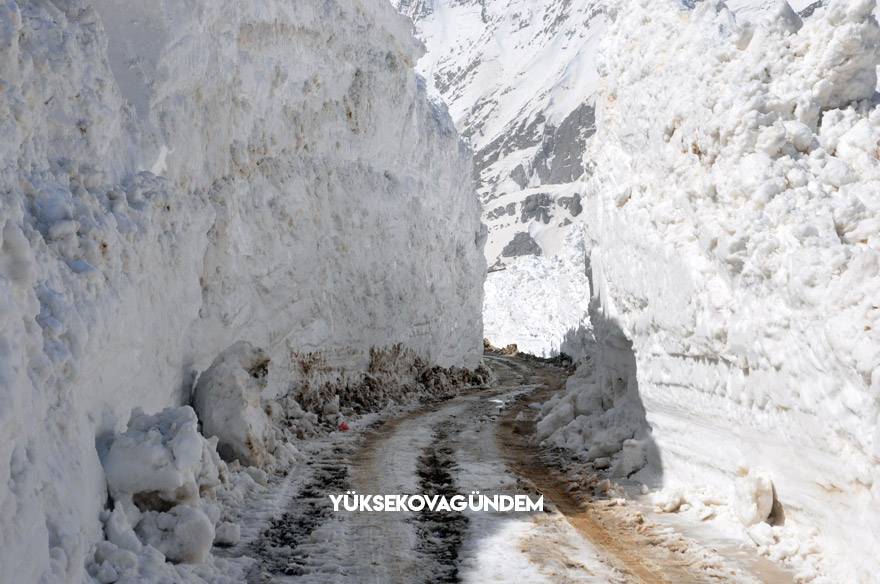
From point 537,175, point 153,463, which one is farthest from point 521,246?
point 153,463

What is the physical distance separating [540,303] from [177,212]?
4491 cm

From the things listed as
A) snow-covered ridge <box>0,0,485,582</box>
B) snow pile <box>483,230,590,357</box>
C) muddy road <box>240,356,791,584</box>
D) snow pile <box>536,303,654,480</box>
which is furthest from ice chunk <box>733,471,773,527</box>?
snow pile <box>483,230,590,357</box>

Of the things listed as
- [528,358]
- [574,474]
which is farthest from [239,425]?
[528,358]

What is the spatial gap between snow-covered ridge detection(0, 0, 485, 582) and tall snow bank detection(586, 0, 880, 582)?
638 cm

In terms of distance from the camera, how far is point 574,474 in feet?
36.1

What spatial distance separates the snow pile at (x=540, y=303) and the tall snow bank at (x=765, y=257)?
104ft

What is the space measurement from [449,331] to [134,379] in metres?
21.9

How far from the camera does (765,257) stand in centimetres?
780

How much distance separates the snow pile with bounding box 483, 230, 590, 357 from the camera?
1881 inches

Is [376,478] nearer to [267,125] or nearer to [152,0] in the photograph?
[152,0]

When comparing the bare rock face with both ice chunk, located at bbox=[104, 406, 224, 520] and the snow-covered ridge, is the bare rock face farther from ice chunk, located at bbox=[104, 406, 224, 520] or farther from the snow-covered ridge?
ice chunk, located at bbox=[104, 406, 224, 520]

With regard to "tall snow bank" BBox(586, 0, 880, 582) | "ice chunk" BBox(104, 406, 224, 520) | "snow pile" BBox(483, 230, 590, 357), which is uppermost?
"tall snow bank" BBox(586, 0, 880, 582)

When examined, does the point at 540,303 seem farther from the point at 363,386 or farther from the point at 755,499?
the point at 755,499

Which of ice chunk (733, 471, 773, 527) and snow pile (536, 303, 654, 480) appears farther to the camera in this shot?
snow pile (536, 303, 654, 480)
